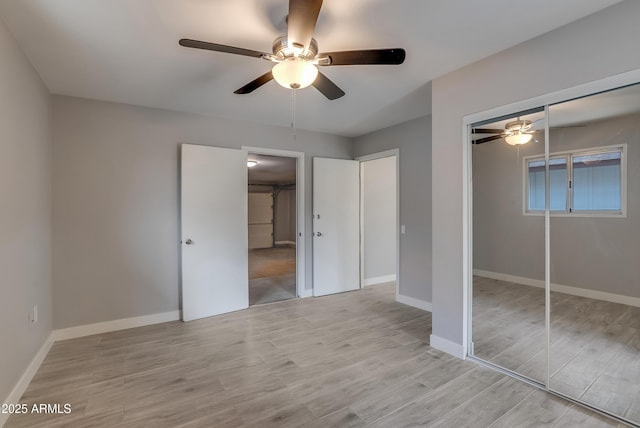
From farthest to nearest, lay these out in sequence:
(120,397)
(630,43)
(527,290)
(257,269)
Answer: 1. (257,269)
2. (527,290)
3. (120,397)
4. (630,43)

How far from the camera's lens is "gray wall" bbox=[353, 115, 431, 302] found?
13.0 feet

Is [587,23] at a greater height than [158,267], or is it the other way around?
[587,23]

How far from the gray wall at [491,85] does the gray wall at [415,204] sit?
1.12m

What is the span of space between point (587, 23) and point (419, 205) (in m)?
2.42

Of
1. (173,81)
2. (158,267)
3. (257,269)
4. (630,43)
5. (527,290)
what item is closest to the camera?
(630,43)

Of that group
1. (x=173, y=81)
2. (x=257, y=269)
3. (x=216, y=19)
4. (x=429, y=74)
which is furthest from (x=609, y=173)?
(x=257, y=269)

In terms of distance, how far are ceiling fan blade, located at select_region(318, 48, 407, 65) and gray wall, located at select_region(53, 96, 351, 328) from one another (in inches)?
98.8

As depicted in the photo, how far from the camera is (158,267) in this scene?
3.58 meters

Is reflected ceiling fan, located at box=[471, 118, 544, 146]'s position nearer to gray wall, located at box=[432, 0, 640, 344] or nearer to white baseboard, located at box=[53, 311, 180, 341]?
gray wall, located at box=[432, 0, 640, 344]

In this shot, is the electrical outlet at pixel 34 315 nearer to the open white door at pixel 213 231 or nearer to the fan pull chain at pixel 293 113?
the open white door at pixel 213 231

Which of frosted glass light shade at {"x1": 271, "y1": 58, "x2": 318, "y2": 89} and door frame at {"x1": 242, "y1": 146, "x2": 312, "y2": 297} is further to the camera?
door frame at {"x1": 242, "y1": 146, "x2": 312, "y2": 297}

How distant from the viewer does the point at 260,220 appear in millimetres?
11023

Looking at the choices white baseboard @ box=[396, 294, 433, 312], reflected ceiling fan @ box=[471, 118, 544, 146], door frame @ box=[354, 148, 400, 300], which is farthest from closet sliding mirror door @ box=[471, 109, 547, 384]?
door frame @ box=[354, 148, 400, 300]

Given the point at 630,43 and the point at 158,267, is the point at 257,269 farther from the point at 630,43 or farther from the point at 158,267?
the point at 630,43
